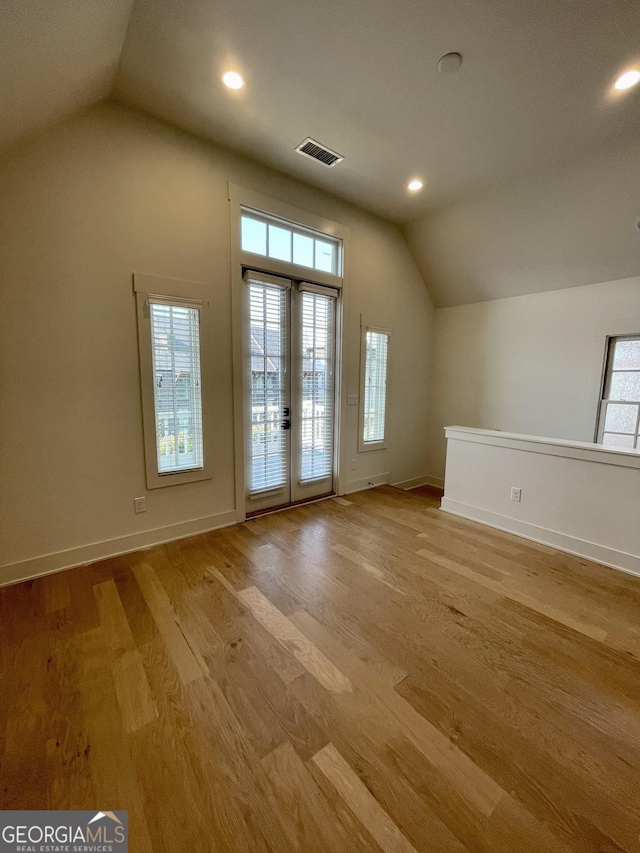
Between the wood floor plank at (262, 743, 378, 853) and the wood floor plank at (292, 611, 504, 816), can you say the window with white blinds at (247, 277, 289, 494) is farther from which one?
the wood floor plank at (262, 743, 378, 853)

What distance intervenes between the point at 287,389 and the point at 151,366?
4.16 feet

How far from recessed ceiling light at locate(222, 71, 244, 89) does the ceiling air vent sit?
2.08ft

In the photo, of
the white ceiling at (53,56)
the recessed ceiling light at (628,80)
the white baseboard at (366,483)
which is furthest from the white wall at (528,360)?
the white ceiling at (53,56)

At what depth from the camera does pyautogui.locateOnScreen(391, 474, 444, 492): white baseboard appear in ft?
15.9

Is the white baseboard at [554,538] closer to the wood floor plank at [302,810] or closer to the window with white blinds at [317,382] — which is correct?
the window with white blinds at [317,382]

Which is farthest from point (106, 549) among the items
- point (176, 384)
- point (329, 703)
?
point (329, 703)

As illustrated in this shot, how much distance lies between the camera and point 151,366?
2.54 metres

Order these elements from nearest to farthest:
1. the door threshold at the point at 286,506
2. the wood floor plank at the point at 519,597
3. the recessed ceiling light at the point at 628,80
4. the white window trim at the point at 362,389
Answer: the wood floor plank at the point at 519,597 < the recessed ceiling light at the point at 628,80 < the door threshold at the point at 286,506 < the white window trim at the point at 362,389

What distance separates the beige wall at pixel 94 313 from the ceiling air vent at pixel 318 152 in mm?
406

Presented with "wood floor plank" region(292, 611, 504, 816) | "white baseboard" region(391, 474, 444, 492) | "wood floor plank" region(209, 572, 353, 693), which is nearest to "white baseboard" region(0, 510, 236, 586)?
"wood floor plank" region(209, 572, 353, 693)

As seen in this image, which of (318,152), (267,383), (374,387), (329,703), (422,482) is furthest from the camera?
(422,482)

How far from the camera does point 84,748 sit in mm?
1218

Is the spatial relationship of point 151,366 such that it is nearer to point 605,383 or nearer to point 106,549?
point 106,549

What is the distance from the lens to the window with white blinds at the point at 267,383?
10.2 feet
